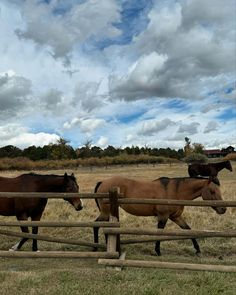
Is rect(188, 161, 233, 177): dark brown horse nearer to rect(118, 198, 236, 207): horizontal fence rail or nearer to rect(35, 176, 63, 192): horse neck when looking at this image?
rect(35, 176, 63, 192): horse neck

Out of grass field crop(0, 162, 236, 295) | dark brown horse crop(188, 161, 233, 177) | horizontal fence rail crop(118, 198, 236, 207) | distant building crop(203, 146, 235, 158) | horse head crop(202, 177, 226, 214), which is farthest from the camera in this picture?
distant building crop(203, 146, 235, 158)

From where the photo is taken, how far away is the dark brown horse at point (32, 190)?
8383 millimetres

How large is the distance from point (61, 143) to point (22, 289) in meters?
91.2

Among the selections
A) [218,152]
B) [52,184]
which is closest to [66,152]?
[218,152]

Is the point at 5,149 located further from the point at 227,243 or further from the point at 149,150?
the point at 227,243

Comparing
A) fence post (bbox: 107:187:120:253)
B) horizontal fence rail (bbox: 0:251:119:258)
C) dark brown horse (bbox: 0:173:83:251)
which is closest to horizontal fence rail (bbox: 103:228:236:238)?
fence post (bbox: 107:187:120:253)

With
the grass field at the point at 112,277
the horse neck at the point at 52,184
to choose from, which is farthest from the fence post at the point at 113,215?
the horse neck at the point at 52,184

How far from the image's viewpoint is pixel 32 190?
28.3ft

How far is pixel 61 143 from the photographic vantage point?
313ft

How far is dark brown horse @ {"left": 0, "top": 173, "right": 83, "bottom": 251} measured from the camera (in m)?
8.38

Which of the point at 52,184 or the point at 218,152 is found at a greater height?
the point at 218,152

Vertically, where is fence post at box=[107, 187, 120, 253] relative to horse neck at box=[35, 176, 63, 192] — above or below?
below

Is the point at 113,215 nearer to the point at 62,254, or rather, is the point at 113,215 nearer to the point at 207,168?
the point at 62,254

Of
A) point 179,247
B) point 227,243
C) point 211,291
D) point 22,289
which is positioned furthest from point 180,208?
point 22,289
